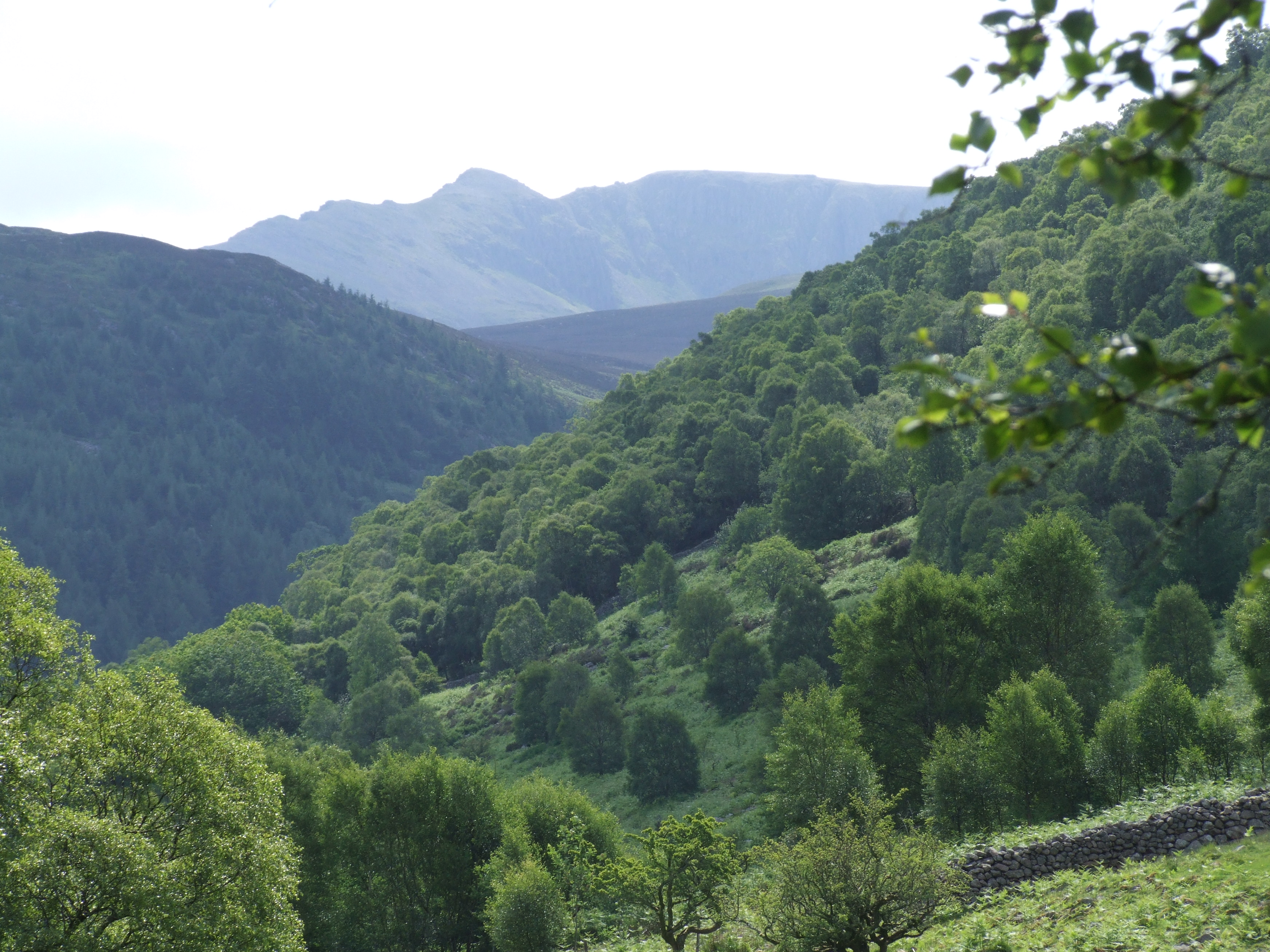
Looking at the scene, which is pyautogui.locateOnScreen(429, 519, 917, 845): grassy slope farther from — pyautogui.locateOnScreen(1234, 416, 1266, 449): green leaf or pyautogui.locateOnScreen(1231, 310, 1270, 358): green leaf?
pyautogui.locateOnScreen(1231, 310, 1270, 358): green leaf

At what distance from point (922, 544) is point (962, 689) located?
2459 centimetres

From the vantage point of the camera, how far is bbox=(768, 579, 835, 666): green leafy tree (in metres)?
64.5

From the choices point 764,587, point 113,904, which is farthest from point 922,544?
point 113,904

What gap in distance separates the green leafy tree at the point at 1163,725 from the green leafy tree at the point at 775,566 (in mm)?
38522

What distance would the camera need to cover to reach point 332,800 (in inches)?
1658

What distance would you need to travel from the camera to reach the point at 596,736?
66.6 meters

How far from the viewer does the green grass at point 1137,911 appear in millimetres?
16719

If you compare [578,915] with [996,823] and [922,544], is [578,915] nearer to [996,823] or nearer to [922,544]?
[996,823]

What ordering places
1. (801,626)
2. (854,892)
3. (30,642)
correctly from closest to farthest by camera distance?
1. (854,892)
2. (30,642)
3. (801,626)

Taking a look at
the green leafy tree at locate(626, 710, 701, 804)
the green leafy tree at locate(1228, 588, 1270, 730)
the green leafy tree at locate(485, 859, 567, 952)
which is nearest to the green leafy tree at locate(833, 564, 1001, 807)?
the green leafy tree at locate(1228, 588, 1270, 730)

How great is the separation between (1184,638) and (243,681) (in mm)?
83946

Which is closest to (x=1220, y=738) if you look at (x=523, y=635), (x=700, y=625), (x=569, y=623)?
(x=700, y=625)

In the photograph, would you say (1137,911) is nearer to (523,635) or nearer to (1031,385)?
(1031,385)

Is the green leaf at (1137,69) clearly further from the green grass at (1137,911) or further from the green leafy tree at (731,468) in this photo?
the green leafy tree at (731,468)
